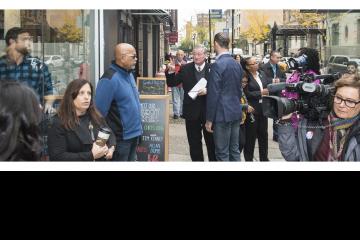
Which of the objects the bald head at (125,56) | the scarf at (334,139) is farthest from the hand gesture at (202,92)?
the scarf at (334,139)

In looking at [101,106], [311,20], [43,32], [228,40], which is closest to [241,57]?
[228,40]

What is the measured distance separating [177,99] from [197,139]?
3.71 ft

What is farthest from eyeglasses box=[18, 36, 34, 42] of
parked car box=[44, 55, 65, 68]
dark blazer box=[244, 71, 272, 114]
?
dark blazer box=[244, 71, 272, 114]

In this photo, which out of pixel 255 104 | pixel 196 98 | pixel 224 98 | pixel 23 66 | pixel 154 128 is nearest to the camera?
pixel 23 66

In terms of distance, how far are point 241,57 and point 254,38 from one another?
484 millimetres

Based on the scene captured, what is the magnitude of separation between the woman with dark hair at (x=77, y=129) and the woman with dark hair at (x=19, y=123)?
0.46 ft

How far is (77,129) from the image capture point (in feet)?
13.7

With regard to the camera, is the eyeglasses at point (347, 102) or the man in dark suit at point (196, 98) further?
the man in dark suit at point (196, 98)

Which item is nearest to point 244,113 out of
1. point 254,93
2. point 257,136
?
point 257,136

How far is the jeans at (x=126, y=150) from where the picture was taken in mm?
4281

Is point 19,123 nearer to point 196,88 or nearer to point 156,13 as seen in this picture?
point 156,13

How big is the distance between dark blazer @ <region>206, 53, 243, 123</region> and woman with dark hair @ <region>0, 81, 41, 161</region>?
1410mm

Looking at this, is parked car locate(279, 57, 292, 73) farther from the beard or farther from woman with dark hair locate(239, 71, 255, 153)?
the beard

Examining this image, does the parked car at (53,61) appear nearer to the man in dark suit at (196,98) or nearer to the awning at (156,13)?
the awning at (156,13)
